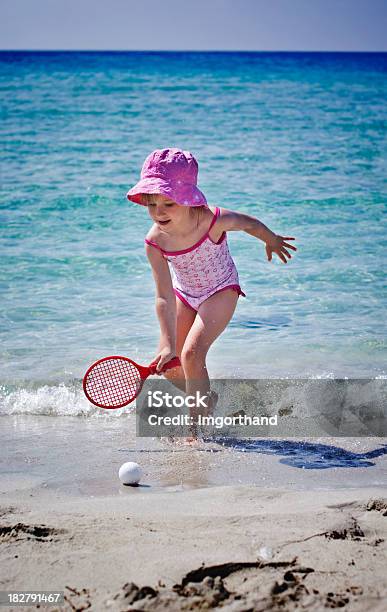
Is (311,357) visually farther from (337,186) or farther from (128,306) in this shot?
(337,186)

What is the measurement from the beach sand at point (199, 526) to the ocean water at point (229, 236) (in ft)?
3.41

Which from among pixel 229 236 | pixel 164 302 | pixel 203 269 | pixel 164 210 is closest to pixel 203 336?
pixel 164 302

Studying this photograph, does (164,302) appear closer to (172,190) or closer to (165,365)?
(165,365)

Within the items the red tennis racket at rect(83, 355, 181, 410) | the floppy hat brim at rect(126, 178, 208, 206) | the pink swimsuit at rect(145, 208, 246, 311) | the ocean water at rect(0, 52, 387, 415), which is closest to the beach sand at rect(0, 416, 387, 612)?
the red tennis racket at rect(83, 355, 181, 410)

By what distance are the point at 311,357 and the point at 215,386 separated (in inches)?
32.4

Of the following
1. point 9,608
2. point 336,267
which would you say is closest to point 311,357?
point 336,267

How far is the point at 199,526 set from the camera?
271 centimetres

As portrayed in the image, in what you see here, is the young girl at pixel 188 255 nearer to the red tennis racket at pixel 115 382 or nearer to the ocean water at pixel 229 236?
the red tennis racket at pixel 115 382

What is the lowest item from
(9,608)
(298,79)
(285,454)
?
(9,608)

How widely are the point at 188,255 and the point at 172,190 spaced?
0.43 metres

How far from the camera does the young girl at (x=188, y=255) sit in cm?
372

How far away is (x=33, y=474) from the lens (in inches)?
136

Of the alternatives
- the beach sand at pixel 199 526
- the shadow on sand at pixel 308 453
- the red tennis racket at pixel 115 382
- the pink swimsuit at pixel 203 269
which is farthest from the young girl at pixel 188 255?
the beach sand at pixel 199 526

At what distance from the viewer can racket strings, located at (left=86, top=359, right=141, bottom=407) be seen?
3.77 m
